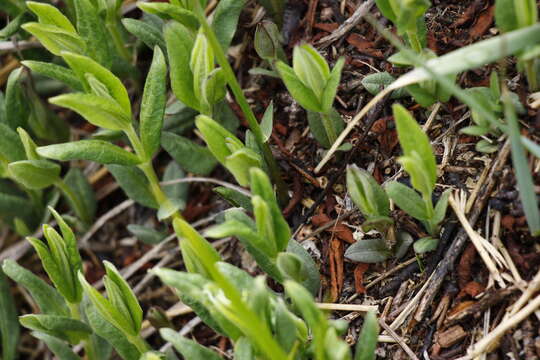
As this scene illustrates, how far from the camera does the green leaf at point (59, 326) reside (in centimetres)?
167

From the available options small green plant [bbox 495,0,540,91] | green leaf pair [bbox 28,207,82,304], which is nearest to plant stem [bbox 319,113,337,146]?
small green plant [bbox 495,0,540,91]

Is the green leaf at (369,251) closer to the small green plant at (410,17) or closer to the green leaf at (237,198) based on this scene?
the green leaf at (237,198)

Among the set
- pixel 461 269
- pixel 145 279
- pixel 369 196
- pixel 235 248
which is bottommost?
pixel 145 279

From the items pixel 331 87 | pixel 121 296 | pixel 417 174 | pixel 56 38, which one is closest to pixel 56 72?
pixel 56 38

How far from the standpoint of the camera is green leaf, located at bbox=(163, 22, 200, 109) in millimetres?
1669

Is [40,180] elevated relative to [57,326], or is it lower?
elevated

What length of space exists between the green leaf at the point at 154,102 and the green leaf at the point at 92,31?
0.27 meters

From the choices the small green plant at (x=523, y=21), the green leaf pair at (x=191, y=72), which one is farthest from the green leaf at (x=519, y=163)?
the green leaf pair at (x=191, y=72)

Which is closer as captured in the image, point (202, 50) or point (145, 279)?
point (202, 50)

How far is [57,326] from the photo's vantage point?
1.69 metres

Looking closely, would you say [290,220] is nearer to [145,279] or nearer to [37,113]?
[145,279]

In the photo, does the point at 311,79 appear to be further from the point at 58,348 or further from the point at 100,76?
the point at 58,348

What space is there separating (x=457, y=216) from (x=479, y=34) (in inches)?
18.1

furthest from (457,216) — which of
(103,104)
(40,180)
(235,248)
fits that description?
(40,180)
